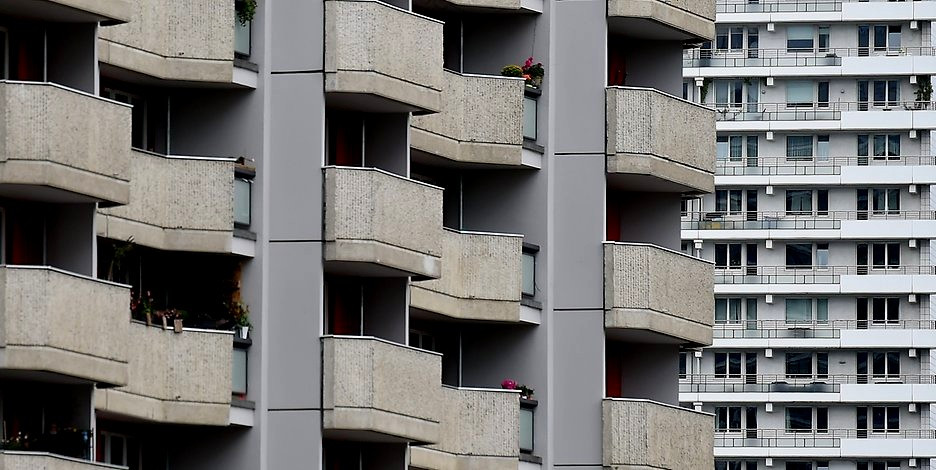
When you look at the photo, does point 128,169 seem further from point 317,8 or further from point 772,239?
point 772,239

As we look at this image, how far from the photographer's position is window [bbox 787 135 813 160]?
489 ft

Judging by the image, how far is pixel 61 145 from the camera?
1601 inches

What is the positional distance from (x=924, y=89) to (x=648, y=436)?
97.0m

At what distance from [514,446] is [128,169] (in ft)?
42.6

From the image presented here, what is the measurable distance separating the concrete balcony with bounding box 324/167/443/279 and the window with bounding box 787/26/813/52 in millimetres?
101770

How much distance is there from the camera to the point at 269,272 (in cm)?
4812

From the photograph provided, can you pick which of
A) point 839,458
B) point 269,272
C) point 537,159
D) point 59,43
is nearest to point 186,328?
point 269,272

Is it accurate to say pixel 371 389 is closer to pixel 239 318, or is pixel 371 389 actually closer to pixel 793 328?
pixel 239 318

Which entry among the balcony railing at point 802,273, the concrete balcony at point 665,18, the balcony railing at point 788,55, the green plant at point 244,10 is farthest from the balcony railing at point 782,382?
the green plant at point 244,10

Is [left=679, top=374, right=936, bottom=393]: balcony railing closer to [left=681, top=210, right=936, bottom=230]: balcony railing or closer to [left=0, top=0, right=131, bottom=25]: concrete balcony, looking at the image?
[left=681, top=210, right=936, bottom=230]: balcony railing

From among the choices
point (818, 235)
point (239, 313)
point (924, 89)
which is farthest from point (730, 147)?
point (239, 313)

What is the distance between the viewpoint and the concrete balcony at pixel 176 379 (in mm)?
45000

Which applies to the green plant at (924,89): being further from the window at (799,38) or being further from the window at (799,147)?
the window at (799,147)

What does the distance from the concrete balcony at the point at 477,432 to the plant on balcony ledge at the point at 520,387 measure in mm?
595
